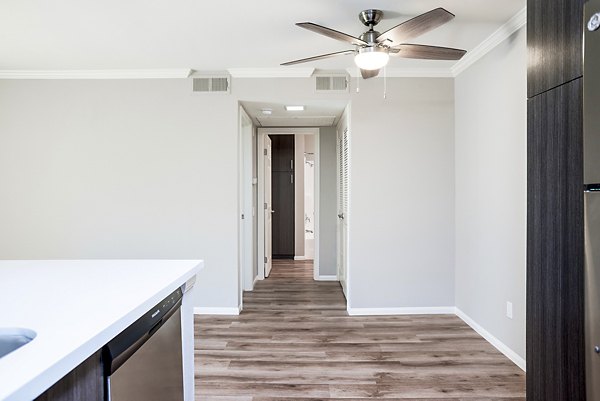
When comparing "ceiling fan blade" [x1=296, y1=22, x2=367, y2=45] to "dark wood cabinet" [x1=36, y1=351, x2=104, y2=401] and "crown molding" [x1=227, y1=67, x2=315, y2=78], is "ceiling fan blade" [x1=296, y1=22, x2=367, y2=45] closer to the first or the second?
"crown molding" [x1=227, y1=67, x2=315, y2=78]

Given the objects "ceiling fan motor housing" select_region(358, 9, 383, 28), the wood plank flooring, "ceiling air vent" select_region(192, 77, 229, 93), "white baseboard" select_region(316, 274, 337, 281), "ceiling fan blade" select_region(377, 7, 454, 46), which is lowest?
the wood plank flooring

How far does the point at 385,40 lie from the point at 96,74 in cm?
298

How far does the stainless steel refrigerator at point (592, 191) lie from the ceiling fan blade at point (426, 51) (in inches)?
48.5

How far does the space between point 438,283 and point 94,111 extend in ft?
13.0

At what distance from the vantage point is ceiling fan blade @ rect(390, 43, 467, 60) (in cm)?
244

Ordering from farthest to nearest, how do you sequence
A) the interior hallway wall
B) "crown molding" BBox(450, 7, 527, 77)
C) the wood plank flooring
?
the interior hallway wall → "crown molding" BBox(450, 7, 527, 77) → the wood plank flooring

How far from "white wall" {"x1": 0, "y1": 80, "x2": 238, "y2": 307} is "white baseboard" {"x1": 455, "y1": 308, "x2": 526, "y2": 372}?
7.43 feet

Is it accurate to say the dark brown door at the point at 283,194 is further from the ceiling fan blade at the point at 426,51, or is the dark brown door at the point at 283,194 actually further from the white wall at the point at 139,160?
the ceiling fan blade at the point at 426,51

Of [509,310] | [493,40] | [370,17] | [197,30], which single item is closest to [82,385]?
[370,17]

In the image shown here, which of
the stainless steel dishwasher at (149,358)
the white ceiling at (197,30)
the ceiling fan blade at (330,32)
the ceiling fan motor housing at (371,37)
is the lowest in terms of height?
the stainless steel dishwasher at (149,358)

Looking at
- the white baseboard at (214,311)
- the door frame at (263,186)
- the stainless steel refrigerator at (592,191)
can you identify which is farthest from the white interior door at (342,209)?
the stainless steel refrigerator at (592,191)

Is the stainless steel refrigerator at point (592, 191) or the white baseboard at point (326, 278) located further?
the white baseboard at point (326, 278)

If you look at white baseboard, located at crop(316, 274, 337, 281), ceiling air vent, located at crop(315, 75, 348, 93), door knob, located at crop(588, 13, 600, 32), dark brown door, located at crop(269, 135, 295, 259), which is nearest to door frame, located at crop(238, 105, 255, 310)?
white baseboard, located at crop(316, 274, 337, 281)

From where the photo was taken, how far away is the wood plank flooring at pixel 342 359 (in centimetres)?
228
